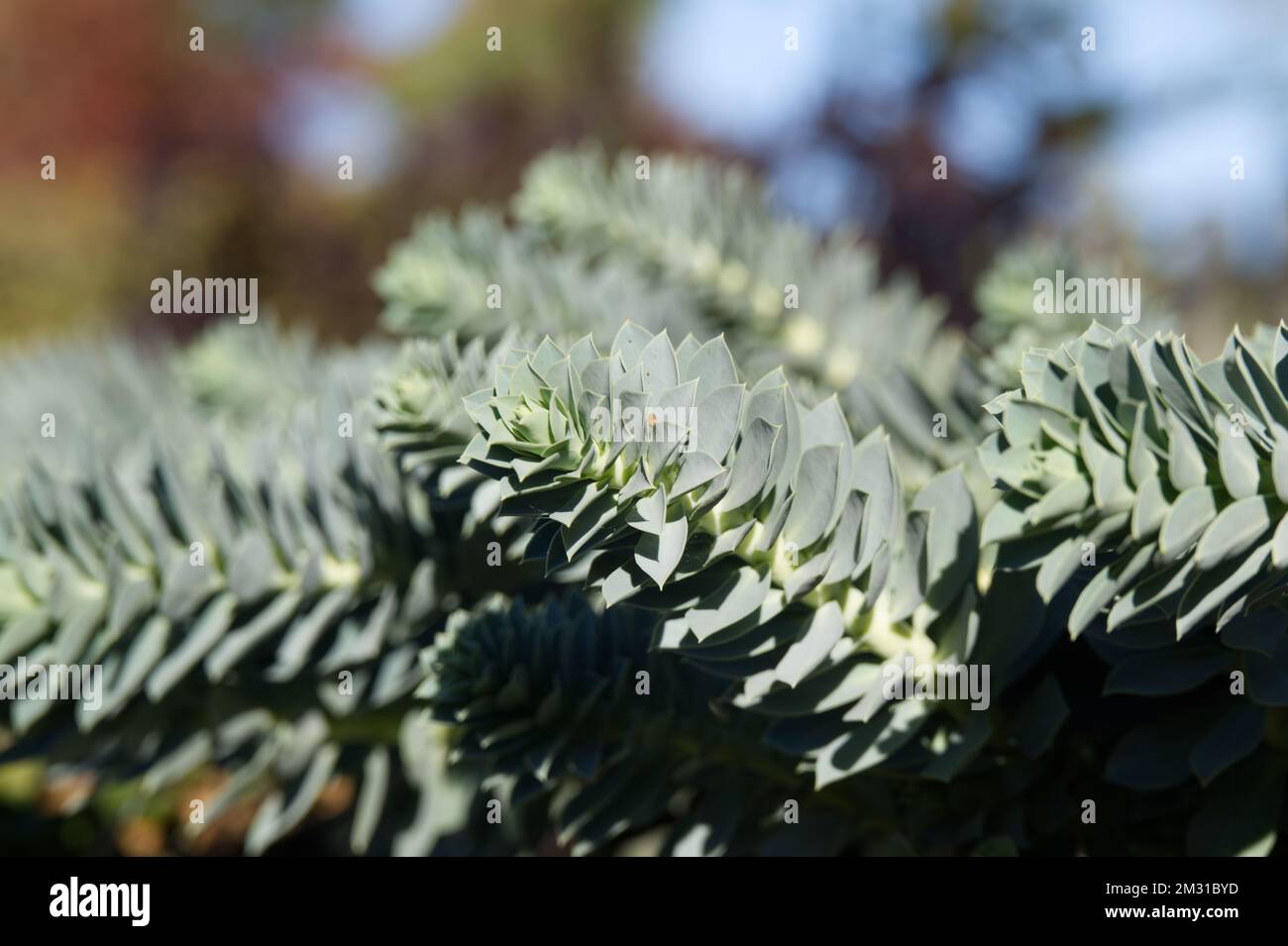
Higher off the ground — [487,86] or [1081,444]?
[487,86]

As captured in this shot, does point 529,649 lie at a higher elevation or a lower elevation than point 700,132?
lower

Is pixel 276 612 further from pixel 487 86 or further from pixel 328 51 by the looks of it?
pixel 328 51

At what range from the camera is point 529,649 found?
1.66 feet

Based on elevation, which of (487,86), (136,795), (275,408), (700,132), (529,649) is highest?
(487,86)

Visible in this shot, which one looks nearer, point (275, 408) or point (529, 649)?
point (529, 649)

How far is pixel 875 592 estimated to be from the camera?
431 mm
